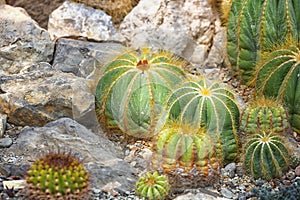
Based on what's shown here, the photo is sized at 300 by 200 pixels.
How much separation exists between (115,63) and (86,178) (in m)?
1.64

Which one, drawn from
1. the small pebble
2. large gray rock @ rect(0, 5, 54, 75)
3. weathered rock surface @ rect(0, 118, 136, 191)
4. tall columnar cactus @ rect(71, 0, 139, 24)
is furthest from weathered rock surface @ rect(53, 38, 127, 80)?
the small pebble

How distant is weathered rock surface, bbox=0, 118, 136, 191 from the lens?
4.78 m

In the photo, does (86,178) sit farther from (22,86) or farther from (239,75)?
(239,75)

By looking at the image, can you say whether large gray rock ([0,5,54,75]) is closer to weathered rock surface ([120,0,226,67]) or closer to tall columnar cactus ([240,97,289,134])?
weathered rock surface ([120,0,226,67])

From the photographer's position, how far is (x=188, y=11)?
6805 millimetres

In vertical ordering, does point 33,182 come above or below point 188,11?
below

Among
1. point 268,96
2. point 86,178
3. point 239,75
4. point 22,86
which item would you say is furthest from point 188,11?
point 86,178

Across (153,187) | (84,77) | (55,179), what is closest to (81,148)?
(153,187)

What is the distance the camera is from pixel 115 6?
7.23m

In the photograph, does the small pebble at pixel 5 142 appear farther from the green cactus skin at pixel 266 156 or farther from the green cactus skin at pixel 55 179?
the green cactus skin at pixel 266 156

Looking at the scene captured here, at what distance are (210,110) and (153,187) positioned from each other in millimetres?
909

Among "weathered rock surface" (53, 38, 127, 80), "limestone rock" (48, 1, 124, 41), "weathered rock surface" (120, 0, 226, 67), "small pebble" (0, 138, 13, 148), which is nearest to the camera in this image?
"small pebble" (0, 138, 13, 148)

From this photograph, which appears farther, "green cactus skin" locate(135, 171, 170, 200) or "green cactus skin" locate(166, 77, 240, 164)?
"green cactus skin" locate(166, 77, 240, 164)

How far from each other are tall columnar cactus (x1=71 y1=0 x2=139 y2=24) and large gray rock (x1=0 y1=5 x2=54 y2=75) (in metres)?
0.81
